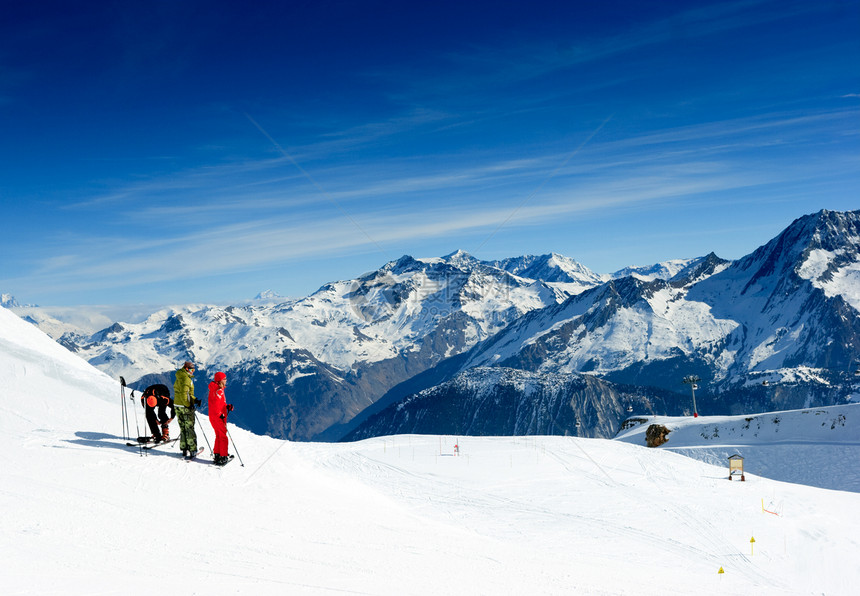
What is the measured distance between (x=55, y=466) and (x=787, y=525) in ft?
87.3

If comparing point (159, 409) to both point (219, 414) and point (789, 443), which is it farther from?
point (789, 443)

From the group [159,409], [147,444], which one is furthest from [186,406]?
[147,444]

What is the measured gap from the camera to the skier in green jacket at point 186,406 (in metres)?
17.5

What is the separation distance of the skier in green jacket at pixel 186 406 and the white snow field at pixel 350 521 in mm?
582

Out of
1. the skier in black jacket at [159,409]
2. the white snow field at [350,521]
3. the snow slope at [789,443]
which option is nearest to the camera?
the white snow field at [350,521]

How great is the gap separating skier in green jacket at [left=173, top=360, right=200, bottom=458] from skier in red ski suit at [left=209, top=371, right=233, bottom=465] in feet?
1.71

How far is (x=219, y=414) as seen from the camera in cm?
1767

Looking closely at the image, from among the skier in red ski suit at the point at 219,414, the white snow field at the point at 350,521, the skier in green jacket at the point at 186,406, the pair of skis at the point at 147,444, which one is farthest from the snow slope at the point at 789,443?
the pair of skis at the point at 147,444

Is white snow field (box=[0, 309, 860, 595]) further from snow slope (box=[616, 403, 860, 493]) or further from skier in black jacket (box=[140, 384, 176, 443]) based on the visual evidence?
snow slope (box=[616, 403, 860, 493])

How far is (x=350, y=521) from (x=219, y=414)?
5.33 m

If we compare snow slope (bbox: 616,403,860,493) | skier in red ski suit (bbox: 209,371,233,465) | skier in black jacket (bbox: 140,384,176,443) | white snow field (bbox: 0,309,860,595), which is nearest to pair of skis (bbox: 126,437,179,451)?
skier in black jacket (bbox: 140,384,176,443)

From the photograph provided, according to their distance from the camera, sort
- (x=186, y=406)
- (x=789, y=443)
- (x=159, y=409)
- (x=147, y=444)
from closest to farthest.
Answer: (x=186, y=406) < (x=147, y=444) < (x=159, y=409) < (x=789, y=443)

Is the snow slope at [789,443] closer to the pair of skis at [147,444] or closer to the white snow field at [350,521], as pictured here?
the white snow field at [350,521]

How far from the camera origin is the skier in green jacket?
17453mm
